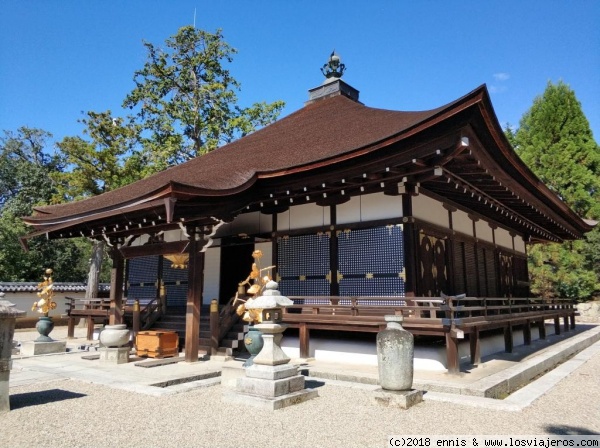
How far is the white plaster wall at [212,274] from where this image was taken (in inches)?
474

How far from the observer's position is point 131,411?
5.48 m

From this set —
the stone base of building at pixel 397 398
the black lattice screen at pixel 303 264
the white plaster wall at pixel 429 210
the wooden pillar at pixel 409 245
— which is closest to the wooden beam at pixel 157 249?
the black lattice screen at pixel 303 264

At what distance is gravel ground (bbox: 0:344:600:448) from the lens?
14.4 feet

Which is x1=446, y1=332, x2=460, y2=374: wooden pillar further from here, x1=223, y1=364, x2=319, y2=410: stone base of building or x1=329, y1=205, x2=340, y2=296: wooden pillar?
x1=329, y1=205, x2=340, y2=296: wooden pillar

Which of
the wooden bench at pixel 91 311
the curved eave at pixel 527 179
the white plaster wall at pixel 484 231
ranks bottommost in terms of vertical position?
Result: the wooden bench at pixel 91 311

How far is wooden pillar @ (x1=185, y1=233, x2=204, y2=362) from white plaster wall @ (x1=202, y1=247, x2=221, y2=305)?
259cm

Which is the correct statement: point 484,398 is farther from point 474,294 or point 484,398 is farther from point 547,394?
point 474,294

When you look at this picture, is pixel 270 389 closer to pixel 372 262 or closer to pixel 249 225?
pixel 372 262

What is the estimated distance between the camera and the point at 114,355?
357 inches

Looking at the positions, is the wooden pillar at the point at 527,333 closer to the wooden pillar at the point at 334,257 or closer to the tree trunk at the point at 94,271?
the wooden pillar at the point at 334,257

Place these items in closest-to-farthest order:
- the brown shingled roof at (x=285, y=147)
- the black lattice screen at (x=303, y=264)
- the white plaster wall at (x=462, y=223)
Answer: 1. the brown shingled roof at (x=285, y=147)
2. the black lattice screen at (x=303, y=264)
3. the white plaster wall at (x=462, y=223)

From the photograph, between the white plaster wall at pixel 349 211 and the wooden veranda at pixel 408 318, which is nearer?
the wooden veranda at pixel 408 318

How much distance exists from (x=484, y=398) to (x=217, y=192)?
580 centimetres

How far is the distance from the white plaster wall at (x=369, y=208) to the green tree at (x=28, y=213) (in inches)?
990
